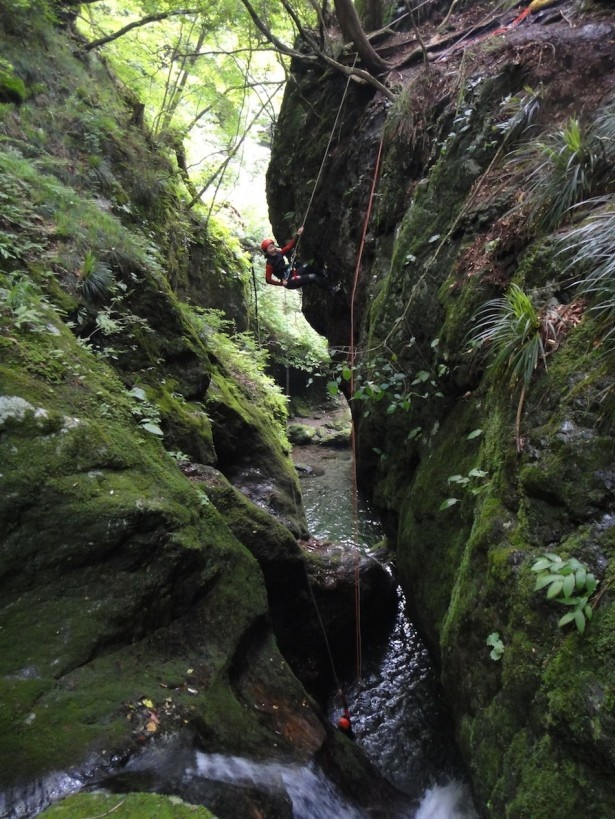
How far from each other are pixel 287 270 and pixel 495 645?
8121 mm

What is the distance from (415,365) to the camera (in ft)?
18.9

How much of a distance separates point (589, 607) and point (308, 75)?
1085 centimetres

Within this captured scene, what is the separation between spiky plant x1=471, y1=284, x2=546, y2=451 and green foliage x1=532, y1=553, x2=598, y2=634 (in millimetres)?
973

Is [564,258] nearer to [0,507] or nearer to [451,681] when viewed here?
[451,681]

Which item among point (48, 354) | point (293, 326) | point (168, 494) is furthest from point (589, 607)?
point (293, 326)

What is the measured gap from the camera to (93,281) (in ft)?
18.0

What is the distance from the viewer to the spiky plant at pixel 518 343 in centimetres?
346

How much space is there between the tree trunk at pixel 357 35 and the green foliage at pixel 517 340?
5914mm

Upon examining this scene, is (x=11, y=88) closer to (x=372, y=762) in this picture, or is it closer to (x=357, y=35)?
(x=357, y=35)

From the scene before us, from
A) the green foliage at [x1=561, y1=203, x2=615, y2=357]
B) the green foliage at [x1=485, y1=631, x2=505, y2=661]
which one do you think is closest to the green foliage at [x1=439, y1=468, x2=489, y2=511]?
the green foliage at [x1=485, y1=631, x2=505, y2=661]

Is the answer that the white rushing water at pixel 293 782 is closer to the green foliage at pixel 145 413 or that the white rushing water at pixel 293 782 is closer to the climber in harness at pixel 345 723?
the climber in harness at pixel 345 723

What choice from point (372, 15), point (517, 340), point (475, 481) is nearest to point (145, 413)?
point (475, 481)

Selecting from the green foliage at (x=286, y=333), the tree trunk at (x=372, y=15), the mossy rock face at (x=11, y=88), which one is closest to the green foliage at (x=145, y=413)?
the mossy rock face at (x=11, y=88)

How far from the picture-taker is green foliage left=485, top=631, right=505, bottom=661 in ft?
10.6
